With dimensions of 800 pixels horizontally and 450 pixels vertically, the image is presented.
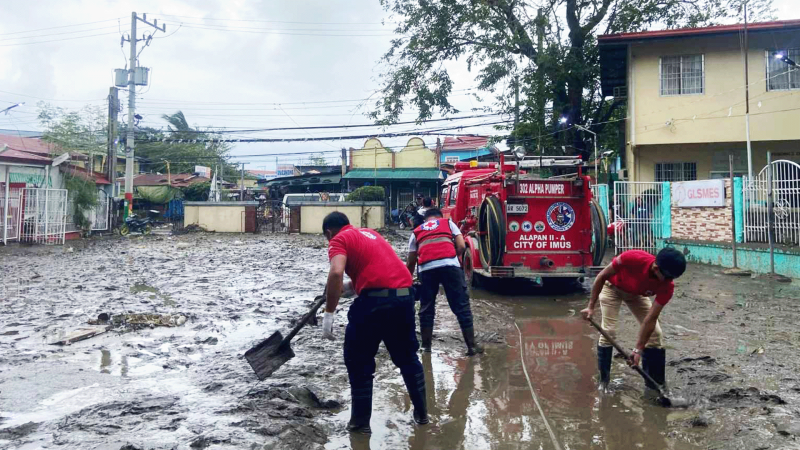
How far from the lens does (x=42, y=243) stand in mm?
21312

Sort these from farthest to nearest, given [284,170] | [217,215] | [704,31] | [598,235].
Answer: [284,170]
[217,215]
[704,31]
[598,235]

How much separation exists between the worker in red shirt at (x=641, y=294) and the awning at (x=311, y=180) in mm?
35627

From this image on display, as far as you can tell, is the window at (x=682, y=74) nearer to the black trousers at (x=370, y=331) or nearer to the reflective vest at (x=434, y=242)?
the reflective vest at (x=434, y=242)

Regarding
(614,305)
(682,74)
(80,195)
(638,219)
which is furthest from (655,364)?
(80,195)

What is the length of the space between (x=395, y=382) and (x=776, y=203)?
385 inches

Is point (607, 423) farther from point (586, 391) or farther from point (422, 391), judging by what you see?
point (422, 391)

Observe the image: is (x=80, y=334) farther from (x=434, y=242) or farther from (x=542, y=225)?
(x=542, y=225)

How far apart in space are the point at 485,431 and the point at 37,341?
539cm

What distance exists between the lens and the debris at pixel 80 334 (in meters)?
6.73

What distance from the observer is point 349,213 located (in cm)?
3155

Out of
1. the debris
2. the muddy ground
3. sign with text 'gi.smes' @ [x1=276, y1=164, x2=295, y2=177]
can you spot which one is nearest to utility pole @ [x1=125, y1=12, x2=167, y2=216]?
the muddy ground

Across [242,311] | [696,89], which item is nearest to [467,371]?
[242,311]

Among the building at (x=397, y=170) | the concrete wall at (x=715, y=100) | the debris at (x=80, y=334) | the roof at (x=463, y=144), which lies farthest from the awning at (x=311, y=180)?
A: the debris at (x=80, y=334)

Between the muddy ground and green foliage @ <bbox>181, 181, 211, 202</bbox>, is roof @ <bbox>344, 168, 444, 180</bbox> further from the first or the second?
the muddy ground
